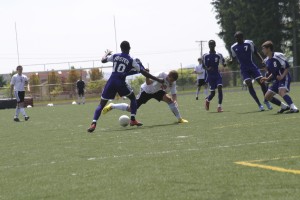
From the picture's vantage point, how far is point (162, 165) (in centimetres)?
707

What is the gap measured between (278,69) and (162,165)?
8021mm

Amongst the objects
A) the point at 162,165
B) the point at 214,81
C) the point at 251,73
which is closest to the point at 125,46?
the point at 251,73

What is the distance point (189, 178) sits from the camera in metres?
6.11

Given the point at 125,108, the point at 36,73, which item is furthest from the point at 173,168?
the point at 36,73

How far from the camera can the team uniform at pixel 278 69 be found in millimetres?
14352

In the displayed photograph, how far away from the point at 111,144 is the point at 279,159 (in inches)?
143

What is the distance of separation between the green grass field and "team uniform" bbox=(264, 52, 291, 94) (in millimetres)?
2994

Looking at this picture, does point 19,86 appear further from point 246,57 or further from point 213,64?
point 246,57

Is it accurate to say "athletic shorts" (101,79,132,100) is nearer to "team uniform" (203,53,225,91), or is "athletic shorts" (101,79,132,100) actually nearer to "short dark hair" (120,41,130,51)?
"short dark hair" (120,41,130,51)

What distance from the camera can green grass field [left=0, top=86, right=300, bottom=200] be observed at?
5.54 m

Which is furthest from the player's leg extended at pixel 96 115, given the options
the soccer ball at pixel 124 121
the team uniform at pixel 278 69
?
the team uniform at pixel 278 69

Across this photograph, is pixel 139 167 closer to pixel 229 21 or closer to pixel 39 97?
pixel 39 97

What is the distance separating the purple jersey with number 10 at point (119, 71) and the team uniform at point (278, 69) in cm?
337

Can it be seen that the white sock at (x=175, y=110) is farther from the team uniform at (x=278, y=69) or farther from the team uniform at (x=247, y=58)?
the team uniform at (x=247, y=58)
